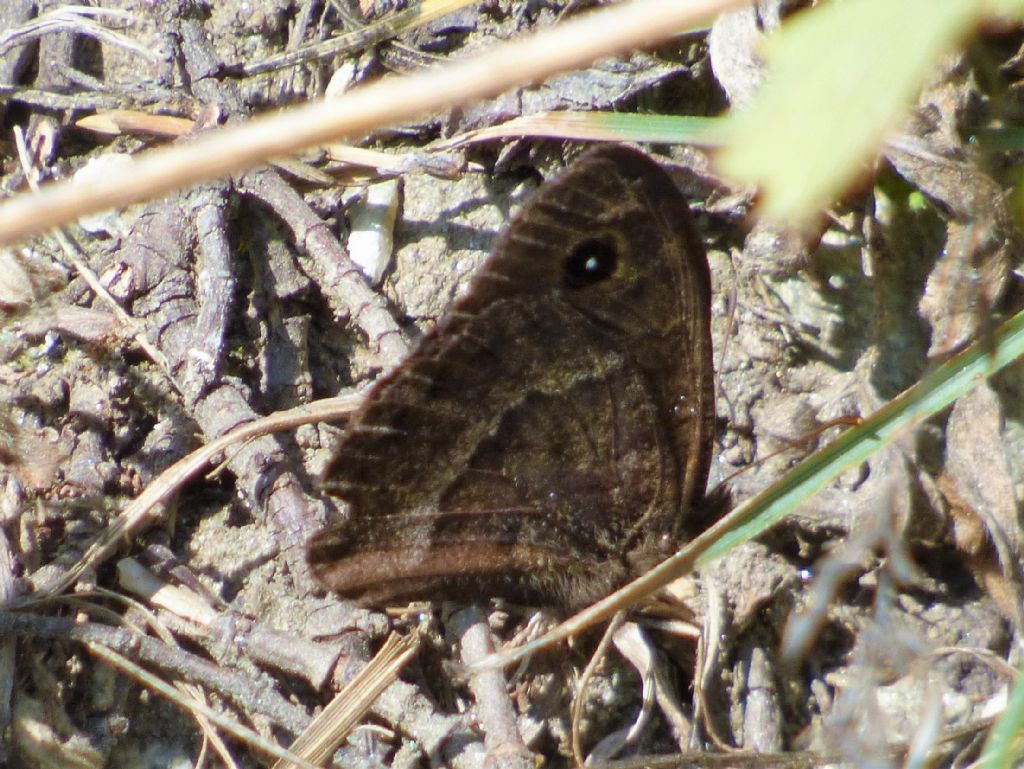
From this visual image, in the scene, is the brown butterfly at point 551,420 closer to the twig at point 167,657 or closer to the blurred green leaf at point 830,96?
the twig at point 167,657

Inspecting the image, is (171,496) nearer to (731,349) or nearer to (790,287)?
(731,349)

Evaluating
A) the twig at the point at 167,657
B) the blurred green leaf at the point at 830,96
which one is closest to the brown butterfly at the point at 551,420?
the twig at the point at 167,657

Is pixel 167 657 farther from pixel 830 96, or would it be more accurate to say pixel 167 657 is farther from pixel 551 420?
pixel 830 96

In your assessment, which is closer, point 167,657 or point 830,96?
point 830,96

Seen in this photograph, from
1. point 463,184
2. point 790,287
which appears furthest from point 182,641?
point 790,287

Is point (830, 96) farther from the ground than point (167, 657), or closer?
farther from the ground

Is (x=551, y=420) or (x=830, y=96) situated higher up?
(x=830, y=96)

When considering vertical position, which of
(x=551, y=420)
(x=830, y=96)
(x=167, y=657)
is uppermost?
(x=830, y=96)

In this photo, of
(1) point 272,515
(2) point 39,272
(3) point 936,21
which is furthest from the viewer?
(2) point 39,272

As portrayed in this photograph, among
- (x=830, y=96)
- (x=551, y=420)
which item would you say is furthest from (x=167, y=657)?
(x=830, y=96)
